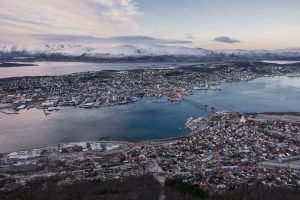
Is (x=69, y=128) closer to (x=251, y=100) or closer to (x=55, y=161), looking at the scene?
(x=55, y=161)

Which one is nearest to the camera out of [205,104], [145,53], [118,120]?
[118,120]

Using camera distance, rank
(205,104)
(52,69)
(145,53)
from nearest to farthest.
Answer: (205,104)
(52,69)
(145,53)

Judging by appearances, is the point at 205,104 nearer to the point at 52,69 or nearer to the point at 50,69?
the point at 52,69

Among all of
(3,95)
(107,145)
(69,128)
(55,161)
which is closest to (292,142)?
(107,145)

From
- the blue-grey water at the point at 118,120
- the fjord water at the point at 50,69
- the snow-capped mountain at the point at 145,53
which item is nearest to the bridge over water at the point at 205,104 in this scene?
the blue-grey water at the point at 118,120

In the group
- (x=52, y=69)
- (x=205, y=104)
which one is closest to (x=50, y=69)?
(x=52, y=69)

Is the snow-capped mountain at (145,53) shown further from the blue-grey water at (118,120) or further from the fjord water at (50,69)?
the blue-grey water at (118,120)
